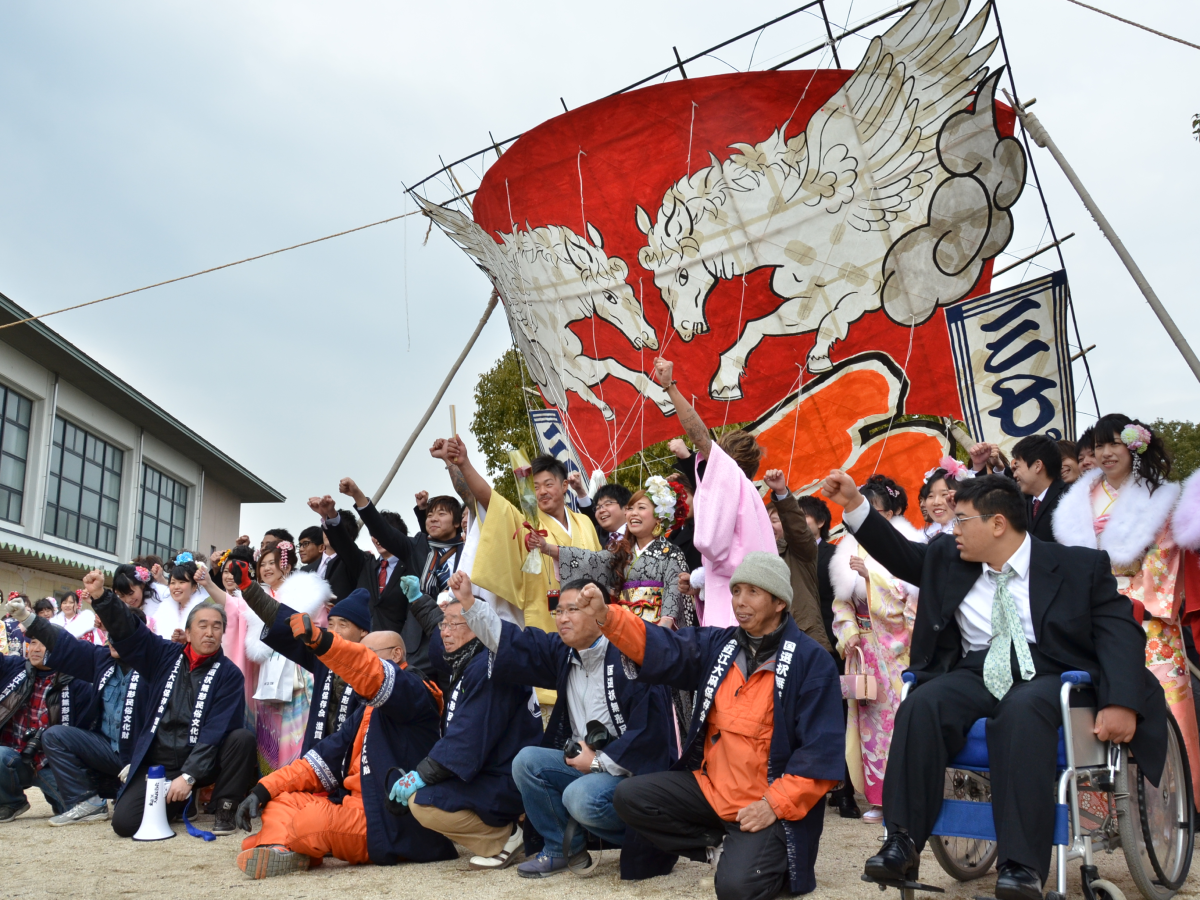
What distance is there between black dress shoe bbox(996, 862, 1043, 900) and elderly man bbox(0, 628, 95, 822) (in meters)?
5.79

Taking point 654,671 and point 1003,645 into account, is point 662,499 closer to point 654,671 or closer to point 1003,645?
point 654,671

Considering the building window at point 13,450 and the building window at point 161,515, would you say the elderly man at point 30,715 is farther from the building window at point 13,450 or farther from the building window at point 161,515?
the building window at point 161,515

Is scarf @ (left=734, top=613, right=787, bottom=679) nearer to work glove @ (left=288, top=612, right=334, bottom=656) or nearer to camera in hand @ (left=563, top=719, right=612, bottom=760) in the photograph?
camera in hand @ (left=563, top=719, right=612, bottom=760)

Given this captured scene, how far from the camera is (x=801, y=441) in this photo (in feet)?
31.3

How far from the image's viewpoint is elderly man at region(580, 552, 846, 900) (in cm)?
337

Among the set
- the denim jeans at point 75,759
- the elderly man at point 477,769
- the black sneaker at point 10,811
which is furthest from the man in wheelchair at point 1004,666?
the black sneaker at point 10,811

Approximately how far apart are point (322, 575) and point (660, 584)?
3.05 m

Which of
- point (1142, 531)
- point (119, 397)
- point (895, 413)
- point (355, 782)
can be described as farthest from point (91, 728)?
point (119, 397)

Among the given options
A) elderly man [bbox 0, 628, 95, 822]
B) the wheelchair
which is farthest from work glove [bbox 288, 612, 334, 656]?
elderly man [bbox 0, 628, 95, 822]

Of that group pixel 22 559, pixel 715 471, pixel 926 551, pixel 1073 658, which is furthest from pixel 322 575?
pixel 22 559

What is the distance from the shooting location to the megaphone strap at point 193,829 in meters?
5.26

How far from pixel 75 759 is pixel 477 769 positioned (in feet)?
10.9

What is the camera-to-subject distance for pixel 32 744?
254 inches

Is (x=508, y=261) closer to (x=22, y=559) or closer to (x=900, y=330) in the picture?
(x=900, y=330)
